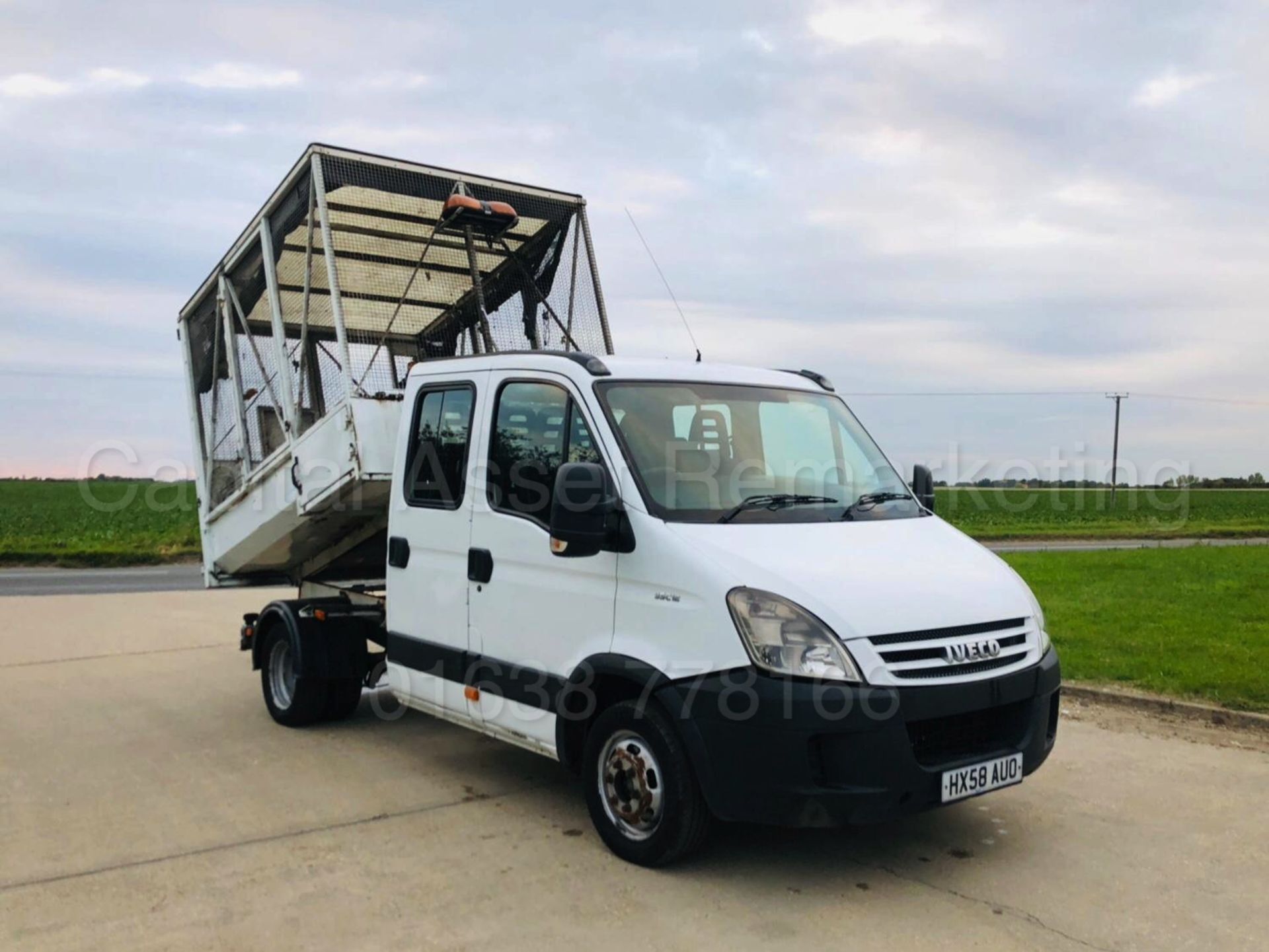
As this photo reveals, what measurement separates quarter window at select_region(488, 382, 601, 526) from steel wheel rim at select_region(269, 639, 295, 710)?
2878 mm

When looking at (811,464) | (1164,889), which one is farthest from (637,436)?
(1164,889)

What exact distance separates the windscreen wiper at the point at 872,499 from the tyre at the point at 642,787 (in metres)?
1.37

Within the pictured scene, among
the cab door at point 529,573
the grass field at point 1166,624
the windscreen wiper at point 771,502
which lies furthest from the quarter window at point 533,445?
the grass field at point 1166,624

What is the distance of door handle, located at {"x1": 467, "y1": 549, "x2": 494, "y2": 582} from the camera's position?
566 cm

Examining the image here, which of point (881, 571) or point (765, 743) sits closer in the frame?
point (765, 743)

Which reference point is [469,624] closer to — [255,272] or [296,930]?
[296,930]

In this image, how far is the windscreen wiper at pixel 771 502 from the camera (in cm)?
496

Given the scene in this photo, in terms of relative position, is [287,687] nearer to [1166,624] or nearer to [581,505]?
[581,505]

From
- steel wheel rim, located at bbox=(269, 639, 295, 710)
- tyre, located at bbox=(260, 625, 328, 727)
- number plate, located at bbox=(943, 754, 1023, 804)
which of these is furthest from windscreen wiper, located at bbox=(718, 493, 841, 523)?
steel wheel rim, located at bbox=(269, 639, 295, 710)

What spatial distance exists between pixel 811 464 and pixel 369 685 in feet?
12.0

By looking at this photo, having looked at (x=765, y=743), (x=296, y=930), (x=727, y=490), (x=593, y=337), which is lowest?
(x=296, y=930)

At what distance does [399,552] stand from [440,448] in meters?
0.68

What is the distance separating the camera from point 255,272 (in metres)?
8.13

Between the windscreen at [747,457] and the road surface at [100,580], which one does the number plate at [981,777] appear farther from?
the road surface at [100,580]
